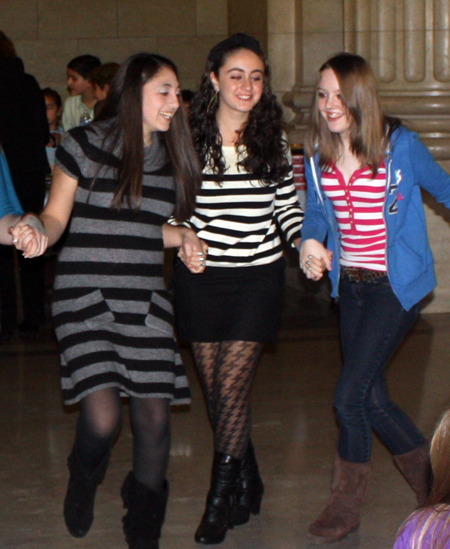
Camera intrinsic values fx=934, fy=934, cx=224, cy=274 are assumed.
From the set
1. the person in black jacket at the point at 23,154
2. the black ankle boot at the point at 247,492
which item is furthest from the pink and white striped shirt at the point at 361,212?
the person in black jacket at the point at 23,154

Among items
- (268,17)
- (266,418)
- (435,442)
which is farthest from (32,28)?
(435,442)

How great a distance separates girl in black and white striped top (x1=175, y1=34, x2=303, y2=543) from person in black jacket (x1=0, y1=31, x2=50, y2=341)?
125 inches

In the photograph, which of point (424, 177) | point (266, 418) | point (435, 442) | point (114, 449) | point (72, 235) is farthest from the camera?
point (266, 418)

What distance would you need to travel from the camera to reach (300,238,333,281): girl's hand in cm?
370

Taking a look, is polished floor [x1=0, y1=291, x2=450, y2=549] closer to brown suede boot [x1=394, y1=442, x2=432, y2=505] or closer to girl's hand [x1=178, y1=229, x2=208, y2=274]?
brown suede boot [x1=394, y1=442, x2=432, y2=505]

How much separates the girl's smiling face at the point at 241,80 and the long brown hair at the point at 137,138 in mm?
274

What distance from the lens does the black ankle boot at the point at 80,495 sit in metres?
3.45

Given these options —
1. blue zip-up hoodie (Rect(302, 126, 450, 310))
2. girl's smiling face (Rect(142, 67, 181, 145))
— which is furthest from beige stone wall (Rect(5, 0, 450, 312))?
girl's smiling face (Rect(142, 67, 181, 145))

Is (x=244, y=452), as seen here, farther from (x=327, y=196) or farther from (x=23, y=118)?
(x=23, y=118)

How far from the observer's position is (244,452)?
13.0 ft

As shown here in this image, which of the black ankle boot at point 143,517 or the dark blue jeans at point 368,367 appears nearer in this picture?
the black ankle boot at point 143,517

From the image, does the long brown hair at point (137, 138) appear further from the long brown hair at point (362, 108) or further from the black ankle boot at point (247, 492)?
the black ankle boot at point (247, 492)

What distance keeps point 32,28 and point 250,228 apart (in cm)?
1038

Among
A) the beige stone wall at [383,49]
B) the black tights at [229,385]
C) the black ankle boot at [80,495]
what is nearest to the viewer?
the black ankle boot at [80,495]
